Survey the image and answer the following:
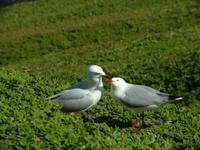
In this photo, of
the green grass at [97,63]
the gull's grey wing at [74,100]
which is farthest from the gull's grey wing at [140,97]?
the gull's grey wing at [74,100]

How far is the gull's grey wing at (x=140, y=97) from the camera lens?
10.2 metres

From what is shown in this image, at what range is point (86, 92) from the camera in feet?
32.9

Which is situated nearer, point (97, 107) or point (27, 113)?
point (27, 113)

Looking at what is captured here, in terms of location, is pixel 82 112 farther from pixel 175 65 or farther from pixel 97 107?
pixel 175 65

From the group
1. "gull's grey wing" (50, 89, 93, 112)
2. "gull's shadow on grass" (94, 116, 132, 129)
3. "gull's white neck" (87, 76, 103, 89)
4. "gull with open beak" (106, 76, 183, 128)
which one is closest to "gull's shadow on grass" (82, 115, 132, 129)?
"gull's shadow on grass" (94, 116, 132, 129)

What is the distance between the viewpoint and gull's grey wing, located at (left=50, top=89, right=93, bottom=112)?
980 centimetres

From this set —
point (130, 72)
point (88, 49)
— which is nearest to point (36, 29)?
point (88, 49)

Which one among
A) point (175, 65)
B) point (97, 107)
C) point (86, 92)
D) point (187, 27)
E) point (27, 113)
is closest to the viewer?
point (27, 113)

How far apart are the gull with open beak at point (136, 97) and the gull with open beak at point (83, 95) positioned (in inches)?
14.0

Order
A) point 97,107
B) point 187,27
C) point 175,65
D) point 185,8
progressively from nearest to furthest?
1. point 97,107
2. point 175,65
3. point 187,27
4. point 185,8

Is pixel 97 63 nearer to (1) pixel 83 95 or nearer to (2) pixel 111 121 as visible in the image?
(2) pixel 111 121

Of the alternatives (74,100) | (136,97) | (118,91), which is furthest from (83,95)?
(136,97)

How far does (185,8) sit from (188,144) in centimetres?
1791

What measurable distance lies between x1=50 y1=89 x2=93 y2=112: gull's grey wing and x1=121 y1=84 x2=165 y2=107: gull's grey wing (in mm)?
735
